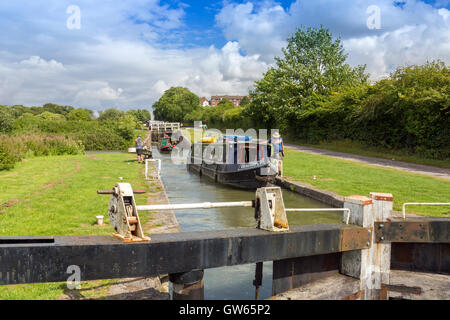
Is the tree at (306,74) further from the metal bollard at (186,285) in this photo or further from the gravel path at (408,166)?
the metal bollard at (186,285)

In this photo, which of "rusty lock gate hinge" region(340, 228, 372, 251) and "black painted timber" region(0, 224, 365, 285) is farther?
"rusty lock gate hinge" region(340, 228, 372, 251)

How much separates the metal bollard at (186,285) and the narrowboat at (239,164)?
33.0ft

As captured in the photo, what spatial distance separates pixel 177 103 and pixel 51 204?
3648 inches

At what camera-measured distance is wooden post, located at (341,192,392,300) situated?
4.73 metres

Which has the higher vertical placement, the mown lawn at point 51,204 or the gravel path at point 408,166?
the gravel path at point 408,166

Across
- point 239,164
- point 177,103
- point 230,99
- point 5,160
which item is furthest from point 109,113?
point 230,99

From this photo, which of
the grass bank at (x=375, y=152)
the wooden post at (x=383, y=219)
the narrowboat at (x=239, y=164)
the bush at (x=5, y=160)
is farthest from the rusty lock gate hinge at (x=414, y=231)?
the bush at (x=5, y=160)

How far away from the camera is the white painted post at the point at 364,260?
4.72 metres

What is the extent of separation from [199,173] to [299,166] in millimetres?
5266

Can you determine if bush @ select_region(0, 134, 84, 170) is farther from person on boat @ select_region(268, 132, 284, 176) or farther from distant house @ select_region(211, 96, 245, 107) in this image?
distant house @ select_region(211, 96, 245, 107)

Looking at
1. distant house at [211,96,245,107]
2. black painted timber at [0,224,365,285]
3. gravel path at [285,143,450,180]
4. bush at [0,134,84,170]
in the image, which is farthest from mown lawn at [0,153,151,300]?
distant house at [211,96,245,107]

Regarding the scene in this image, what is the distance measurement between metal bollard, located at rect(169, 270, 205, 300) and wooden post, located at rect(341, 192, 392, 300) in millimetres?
2175

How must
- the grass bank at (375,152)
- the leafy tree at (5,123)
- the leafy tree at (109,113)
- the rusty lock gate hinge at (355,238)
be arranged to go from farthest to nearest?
the leafy tree at (109,113), the leafy tree at (5,123), the grass bank at (375,152), the rusty lock gate hinge at (355,238)

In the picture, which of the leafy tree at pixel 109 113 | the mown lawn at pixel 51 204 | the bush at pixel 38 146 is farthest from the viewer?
the leafy tree at pixel 109 113
